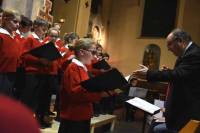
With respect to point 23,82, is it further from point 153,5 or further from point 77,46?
point 153,5

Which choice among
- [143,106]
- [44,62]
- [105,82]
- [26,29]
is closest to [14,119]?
[105,82]

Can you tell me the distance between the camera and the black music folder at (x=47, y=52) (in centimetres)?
486

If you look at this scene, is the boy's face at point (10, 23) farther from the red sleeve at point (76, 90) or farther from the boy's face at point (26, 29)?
the boy's face at point (26, 29)

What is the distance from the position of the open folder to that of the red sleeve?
0.20 m

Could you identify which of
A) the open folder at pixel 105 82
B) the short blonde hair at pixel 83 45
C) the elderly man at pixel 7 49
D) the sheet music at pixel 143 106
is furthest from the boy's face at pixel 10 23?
the sheet music at pixel 143 106

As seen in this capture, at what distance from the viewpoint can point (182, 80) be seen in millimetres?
4188

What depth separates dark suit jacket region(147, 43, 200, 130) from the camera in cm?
417

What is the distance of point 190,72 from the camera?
4.17m

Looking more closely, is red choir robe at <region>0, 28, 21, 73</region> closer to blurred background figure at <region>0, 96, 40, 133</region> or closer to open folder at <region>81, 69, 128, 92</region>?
open folder at <region>81, 69, 128, 92</region>

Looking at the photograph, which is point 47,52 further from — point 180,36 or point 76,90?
point 180,36

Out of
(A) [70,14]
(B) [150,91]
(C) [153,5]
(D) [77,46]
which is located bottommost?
(B) [150,91]

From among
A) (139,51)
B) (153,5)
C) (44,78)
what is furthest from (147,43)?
(44,78)

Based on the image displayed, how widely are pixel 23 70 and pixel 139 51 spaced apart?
52.8 ft

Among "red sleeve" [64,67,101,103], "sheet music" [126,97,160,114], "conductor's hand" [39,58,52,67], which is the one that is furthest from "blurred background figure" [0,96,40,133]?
"conductor's hand" [39,58,52,67]
